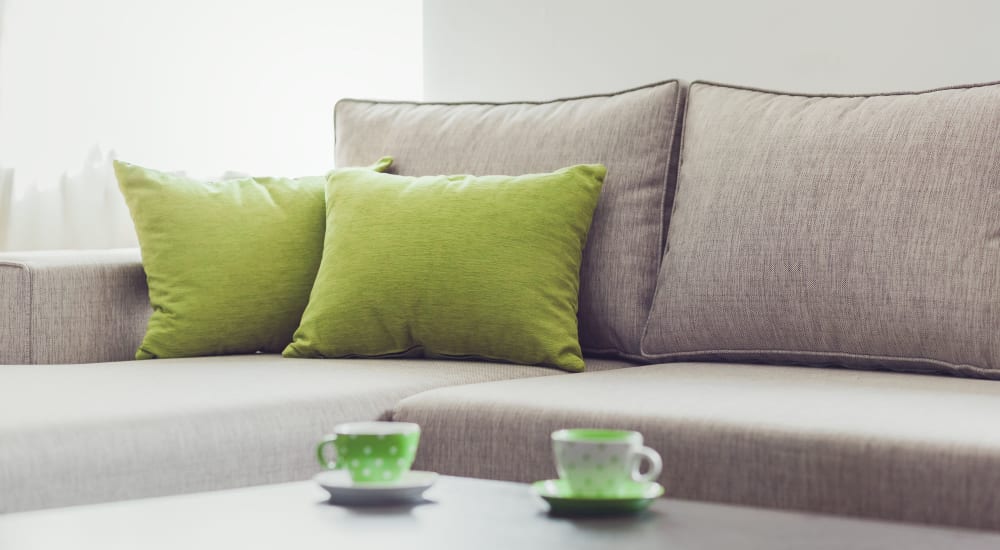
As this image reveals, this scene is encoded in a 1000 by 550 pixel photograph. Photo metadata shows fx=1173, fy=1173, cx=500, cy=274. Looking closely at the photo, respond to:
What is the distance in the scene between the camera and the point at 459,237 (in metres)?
2.06

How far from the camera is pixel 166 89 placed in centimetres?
293

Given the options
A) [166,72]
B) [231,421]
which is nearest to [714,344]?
[231,421]

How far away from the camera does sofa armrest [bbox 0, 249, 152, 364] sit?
82.5 inches

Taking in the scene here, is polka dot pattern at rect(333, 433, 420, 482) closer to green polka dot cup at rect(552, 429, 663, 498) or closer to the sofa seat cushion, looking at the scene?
green polka dot cup at rect(552, 429, 663, 498)

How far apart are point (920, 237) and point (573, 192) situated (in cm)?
60

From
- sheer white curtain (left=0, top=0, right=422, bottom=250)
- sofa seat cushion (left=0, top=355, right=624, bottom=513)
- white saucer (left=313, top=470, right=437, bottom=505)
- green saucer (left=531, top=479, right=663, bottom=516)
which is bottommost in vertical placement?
sofa seat cushion (left=0, top=355, right=624, bottom=513)

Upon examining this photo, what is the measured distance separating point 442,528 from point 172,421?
2.26 feet

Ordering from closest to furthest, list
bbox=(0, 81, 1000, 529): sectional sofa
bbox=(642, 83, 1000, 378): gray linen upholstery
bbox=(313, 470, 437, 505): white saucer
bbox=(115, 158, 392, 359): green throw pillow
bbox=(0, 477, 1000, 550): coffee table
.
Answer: bbox=(0, 477, 1000, 550): coffee table → bbox=(313, 470, 437, 505): white saucer → bbox=(0, 81, 1000, 529): sectional sofa → bbox=(642, 83, 1000, 378): gray linen upholstery → bbox=(115, 158, 392, 359): green throw pillow

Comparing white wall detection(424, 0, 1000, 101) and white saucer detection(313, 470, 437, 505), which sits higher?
white wall detection(424, 0, 1000, 101)

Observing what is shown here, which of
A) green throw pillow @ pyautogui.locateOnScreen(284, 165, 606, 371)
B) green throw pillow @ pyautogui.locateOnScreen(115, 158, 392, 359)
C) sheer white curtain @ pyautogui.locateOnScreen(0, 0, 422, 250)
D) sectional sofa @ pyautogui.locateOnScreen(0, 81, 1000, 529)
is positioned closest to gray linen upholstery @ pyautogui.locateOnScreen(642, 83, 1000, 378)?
sectional sofa @ pyautogui.locateOnScreen(0, 81, 1000, 529)

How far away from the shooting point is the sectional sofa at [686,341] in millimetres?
1360

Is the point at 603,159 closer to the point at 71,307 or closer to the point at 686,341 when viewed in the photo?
the point at 686,341

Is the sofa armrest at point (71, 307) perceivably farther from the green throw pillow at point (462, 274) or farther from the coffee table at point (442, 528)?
the coffee table at point (442, 528)

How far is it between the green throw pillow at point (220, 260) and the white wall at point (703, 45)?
88 centimetres
